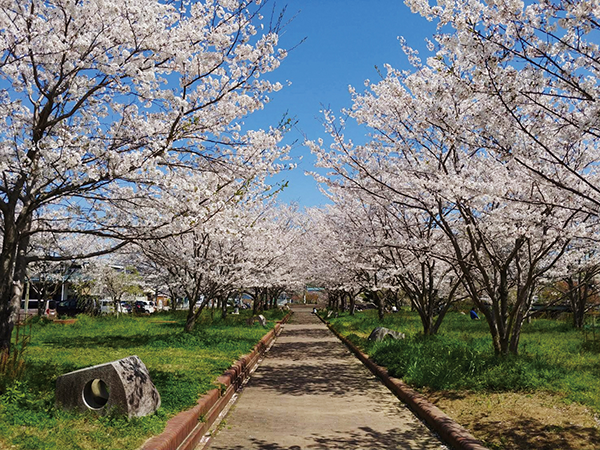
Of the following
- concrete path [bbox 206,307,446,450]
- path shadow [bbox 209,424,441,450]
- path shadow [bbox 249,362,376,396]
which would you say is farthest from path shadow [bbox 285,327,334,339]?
path shadow [bbox 209,424,441,450]

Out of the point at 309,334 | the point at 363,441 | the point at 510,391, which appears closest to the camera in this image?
the point at 363,441

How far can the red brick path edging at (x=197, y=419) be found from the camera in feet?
17.7

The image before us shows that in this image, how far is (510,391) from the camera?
28.3 feet

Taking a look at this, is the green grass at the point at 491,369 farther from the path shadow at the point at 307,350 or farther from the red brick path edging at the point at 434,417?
the path shadow at the point at 307,350

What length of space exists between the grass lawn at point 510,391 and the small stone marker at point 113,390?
4065 millimetres

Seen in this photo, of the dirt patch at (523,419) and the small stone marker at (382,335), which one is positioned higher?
the small stone marker at (382,335)

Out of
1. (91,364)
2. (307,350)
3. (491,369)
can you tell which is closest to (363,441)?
(491,369)

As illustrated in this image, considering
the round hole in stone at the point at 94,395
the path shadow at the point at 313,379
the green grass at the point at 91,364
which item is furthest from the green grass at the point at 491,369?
the round hole in stone at the point at 94,395

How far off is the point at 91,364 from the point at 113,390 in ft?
16.6

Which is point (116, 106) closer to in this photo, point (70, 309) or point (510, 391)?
point (510, 391)

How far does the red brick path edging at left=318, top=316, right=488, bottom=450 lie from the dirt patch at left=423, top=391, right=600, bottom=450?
165 millimetres

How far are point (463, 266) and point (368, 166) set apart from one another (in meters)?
3.43

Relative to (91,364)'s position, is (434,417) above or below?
below

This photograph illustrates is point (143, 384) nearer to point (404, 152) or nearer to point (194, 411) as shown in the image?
point (194, 411)
